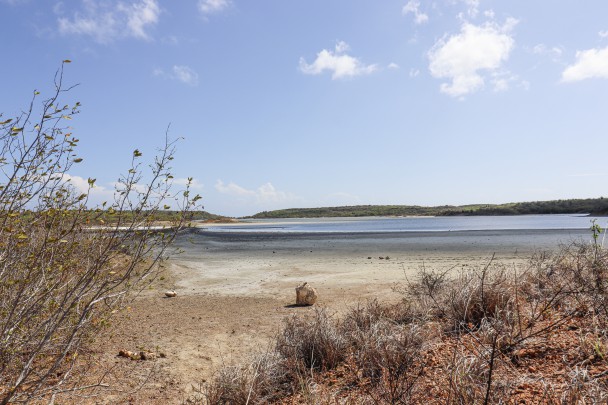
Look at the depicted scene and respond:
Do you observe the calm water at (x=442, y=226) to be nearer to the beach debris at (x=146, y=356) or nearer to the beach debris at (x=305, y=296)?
the beach debris at (x=305, y=296)

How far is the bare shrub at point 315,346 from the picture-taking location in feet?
17.4

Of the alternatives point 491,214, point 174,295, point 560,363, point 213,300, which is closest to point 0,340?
point 560,363

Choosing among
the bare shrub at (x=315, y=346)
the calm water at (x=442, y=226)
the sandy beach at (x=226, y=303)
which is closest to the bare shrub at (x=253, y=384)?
the bare shrub at (x=315, y=346)

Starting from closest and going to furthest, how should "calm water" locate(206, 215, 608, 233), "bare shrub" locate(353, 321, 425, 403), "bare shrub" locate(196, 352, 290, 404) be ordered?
1. "bare shrub" locate(353, 321, 425, 403)
2. "bare shrub" locate(196, 352, 290, 404)
3. "calm water" locate(206, 215, 608, 233)

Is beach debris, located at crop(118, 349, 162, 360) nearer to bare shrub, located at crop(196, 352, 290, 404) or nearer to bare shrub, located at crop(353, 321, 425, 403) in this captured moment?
bare shrub, located at crop(196, 352, 290, 404)

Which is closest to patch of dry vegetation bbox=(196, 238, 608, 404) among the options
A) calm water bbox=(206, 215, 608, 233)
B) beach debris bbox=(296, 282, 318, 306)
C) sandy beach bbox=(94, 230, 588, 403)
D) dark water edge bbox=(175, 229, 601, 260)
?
sandy beach bbox=(94, 230, 588, 403)

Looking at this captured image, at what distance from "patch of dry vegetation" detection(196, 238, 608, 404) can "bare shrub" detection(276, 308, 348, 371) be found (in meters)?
0.01

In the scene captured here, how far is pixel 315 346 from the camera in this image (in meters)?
5.42

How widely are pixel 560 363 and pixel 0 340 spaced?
5.39 m

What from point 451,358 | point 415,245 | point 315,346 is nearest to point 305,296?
point 315,346

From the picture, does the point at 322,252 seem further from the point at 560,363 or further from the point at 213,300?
the point at 560,363

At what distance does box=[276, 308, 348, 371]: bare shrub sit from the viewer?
17.4 feet

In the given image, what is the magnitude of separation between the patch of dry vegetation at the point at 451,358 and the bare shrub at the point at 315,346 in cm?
1

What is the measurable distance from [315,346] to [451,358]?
1.82m
